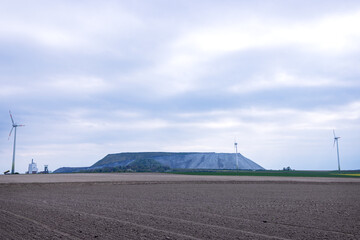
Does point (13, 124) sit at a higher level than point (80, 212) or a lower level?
higher

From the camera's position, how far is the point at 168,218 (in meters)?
15.5

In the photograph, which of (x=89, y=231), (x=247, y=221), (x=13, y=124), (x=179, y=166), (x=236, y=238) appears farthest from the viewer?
(x=179, y=166)

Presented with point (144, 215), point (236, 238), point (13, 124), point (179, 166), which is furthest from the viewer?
point (179, 166)

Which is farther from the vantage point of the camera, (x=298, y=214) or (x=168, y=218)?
(x=298, y=214)

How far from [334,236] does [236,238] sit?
3.49 meters

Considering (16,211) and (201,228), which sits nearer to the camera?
(201,228)

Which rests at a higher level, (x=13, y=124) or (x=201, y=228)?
(x=13, y=124)

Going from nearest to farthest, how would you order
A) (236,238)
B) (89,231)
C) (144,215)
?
(236,238), (89,231), (144,215)

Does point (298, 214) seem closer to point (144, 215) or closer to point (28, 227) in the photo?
point (144, 215)

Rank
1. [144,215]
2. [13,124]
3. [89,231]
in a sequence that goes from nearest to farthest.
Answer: [89,231] < [144,215] < [13,124]

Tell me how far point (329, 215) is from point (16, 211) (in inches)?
629

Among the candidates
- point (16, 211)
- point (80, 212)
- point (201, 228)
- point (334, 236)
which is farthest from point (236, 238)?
point (16, 211)

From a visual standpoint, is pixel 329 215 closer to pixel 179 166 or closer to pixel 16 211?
pixel 16 211

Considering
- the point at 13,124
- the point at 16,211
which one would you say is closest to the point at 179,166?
the point at 13,124
